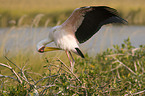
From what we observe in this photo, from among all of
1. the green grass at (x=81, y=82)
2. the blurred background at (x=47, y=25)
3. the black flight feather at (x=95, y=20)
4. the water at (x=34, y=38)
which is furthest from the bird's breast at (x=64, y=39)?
the water at (x=34, y=38)

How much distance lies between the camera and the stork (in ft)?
9.52

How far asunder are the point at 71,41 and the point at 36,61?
1833 millimetres

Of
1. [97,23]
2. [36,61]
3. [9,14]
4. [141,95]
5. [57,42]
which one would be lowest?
[141,95]

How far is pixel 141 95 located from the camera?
3104 millimetres

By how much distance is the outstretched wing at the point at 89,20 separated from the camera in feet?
9.34

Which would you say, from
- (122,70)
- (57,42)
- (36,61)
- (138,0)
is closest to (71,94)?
(57,42)

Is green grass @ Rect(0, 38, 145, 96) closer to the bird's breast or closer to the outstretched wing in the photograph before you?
the bird's breast

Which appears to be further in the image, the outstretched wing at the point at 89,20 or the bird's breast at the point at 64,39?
the bird's breast at the point at 64,39

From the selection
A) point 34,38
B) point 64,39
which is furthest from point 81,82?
point 34,38

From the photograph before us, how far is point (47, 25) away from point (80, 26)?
542 centimetres

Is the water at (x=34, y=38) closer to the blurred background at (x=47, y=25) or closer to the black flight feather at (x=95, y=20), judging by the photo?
the blurred background at (x=47, y=25)

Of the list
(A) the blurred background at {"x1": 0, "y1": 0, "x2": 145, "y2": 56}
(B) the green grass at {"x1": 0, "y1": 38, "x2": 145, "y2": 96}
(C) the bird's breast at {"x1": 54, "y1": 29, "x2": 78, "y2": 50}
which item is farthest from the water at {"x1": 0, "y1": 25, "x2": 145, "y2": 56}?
(C) the bird's breast at {"x1": 54, "y1": 29, "x2": 78, "y2": 50}

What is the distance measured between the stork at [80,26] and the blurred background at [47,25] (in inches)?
9.9

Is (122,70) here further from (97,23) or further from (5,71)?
(5,71)
